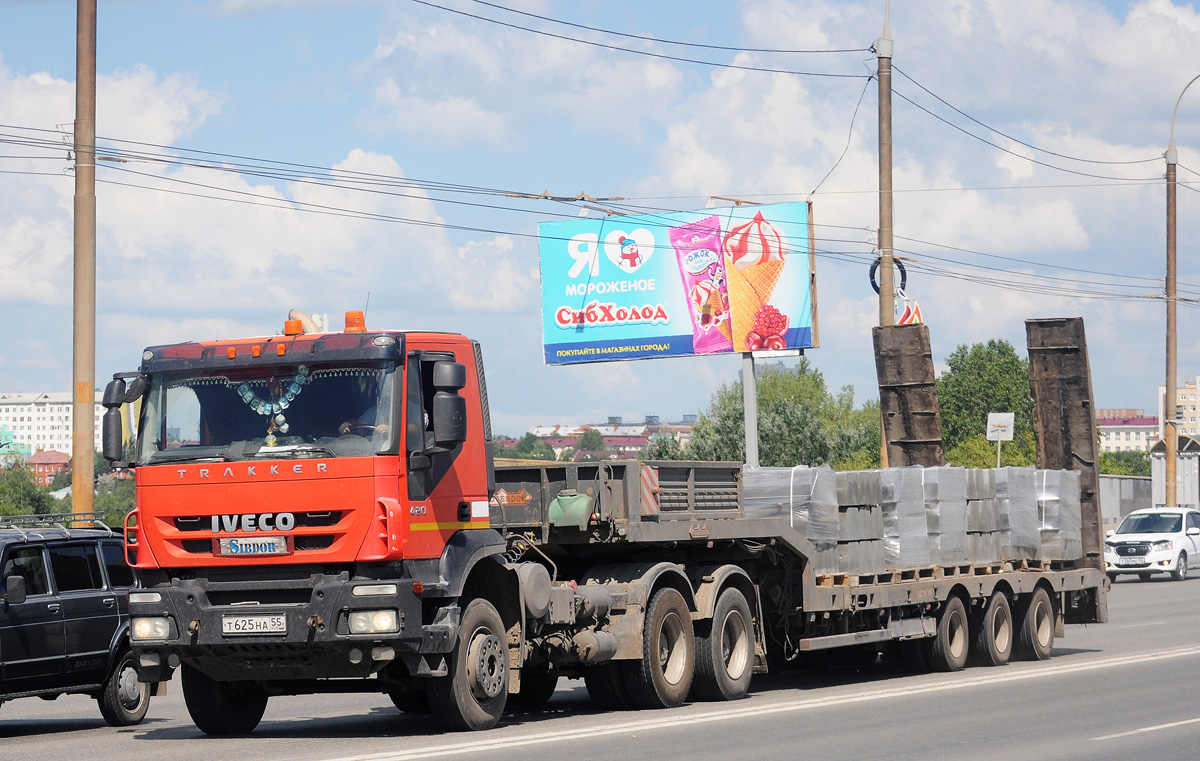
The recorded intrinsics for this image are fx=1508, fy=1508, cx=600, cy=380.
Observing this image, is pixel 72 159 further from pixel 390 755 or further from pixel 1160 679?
pixel 1160 679

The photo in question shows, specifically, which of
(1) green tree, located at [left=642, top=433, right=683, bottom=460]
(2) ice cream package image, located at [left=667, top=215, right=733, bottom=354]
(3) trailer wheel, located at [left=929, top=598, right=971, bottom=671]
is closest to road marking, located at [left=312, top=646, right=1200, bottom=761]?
(3) trailer wheel, located at [left=929, top=598, right=971, bottom=671]

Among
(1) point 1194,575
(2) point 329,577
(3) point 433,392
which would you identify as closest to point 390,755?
(2) point 329,577

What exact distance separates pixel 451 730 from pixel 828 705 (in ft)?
11.8

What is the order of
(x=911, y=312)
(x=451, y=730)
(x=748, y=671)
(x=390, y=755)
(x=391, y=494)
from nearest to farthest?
(x=390, y=755) → (x=391, y=494) → (x=451, y=730) → (x=748, y=671) → (x=911, y=312)

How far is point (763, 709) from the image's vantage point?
41.2 ft

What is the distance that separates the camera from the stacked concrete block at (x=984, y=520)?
1738 cm

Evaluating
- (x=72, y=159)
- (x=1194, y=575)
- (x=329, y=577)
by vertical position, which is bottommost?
(x=1194, y=575)

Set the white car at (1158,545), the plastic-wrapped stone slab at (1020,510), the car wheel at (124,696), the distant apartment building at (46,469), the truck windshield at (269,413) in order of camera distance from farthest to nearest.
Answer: the distant apartment building at (46,469) < the white car at (1158,545) < the plastic-wrapped stone slab at (1020,510) < the car wheel at (124,696) < the truck windshield at (269,413)

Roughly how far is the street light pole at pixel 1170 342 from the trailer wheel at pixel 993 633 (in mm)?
26856

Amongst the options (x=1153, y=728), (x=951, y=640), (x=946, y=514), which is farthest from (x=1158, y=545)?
(x=1153, y=728)

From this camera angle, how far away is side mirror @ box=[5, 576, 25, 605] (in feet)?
39.1

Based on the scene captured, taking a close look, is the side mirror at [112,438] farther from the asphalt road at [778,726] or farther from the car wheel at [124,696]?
the car wheel at [124,696]

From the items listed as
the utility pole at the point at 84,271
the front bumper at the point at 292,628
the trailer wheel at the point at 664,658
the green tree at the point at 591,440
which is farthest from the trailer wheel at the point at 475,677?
the green tree at the point at 591,440

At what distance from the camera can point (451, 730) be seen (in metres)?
10.9
